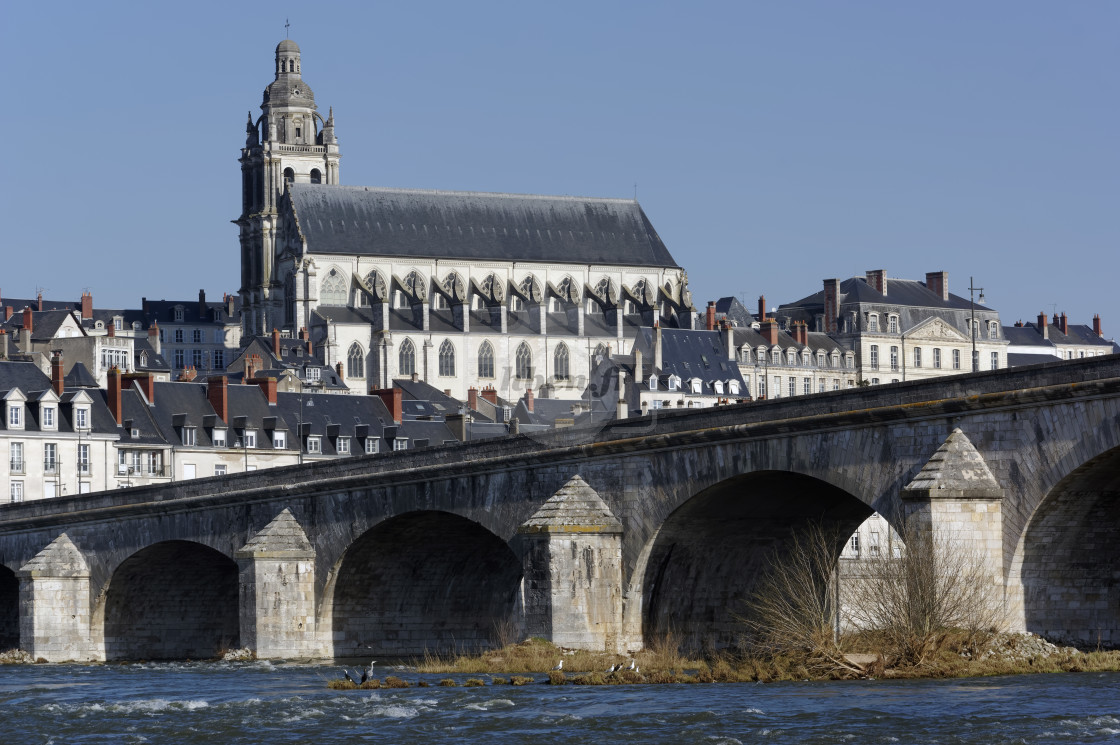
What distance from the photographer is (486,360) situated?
13575cm

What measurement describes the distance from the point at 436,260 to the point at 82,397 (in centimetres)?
6225

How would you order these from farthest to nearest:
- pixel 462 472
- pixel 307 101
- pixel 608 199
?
pixel 307 101
pixel 608 199
pixel 462 472

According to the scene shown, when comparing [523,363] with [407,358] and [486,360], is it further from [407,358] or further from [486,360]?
[407,358]

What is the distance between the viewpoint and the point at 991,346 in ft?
447

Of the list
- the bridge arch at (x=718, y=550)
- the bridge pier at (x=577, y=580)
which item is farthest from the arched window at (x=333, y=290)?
the bridge pier at (x=577, y=580)

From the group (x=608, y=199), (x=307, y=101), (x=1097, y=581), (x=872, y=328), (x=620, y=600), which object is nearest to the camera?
(x=1097, y=581)

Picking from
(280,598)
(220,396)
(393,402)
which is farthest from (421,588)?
(393,402)

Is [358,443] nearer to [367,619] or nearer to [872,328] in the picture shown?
[367,619]

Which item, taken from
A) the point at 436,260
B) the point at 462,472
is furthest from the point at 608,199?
the point at 462,472

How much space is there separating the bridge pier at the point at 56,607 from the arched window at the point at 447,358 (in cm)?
7455

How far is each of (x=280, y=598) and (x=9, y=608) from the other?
21.2 metres

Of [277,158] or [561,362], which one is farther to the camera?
[277,158]

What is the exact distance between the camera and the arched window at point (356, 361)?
429ft

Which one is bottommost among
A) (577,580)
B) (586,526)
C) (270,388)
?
(577,580)
